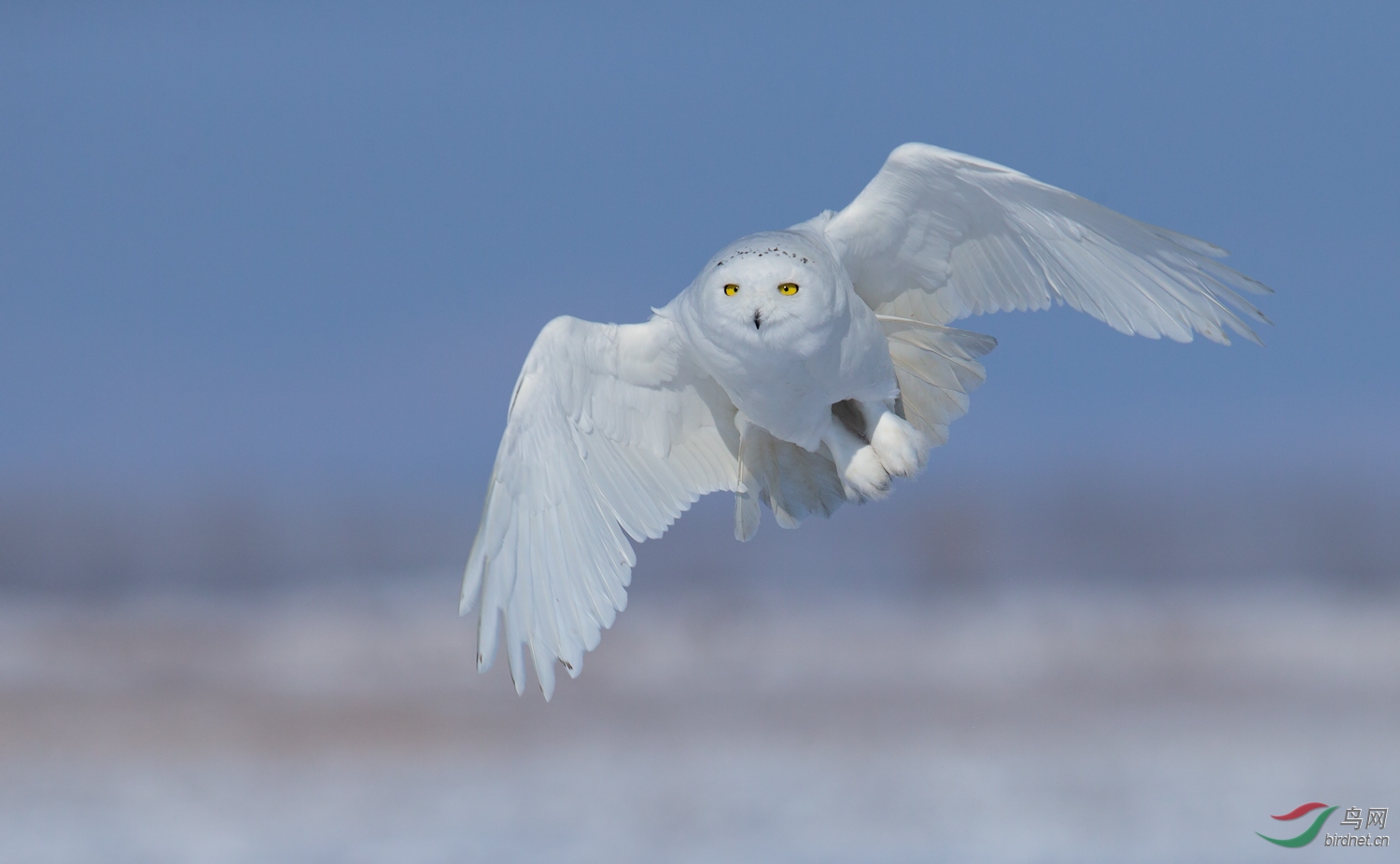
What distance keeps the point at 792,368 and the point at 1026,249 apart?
152cm

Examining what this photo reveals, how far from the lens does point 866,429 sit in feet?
18.7

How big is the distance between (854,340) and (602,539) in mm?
1409

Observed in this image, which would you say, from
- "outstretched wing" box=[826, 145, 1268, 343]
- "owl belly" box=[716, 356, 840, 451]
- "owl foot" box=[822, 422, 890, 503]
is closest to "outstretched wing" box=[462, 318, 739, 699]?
"owl belly" box=[716, 356, 840, 451]

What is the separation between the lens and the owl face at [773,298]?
4574 mm

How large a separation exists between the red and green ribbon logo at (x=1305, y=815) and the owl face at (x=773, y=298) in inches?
319

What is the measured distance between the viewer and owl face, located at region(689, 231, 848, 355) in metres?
4.57

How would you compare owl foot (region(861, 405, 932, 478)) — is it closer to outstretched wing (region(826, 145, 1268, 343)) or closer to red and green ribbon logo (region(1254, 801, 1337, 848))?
outstretched wing (region(826, 145, 1268, 343))

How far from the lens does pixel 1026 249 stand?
5.50 m

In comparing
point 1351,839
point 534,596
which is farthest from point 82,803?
point 1351,839

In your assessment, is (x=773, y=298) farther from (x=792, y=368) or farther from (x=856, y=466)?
(x=856, y=466)

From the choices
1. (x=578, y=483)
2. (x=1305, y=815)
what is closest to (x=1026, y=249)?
(x=578, y=483)

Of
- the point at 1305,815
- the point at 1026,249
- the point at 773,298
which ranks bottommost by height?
the point at 1305,815

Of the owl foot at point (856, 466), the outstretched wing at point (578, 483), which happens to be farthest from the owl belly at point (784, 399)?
the outstretched wing at point (578, 483)

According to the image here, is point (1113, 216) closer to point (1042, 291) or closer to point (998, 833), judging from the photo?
point (1042, 291)
